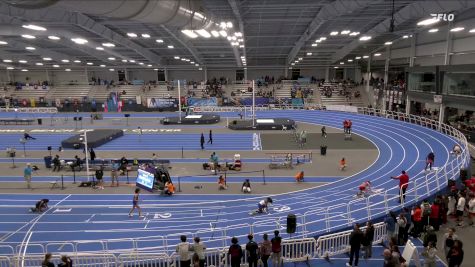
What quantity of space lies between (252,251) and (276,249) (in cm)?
74

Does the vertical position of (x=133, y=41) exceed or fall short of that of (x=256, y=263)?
it exceeds it

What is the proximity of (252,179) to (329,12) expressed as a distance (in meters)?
13.8

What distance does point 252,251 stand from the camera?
9734 millimetres

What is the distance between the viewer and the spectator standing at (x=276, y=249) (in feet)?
32.6

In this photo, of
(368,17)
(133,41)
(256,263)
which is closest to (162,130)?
(133,41)

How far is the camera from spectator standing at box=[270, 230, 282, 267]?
9945 mm

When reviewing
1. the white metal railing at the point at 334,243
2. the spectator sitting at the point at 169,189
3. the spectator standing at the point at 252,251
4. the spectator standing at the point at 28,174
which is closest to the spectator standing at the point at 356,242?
the white metal railing at the point at 334,243

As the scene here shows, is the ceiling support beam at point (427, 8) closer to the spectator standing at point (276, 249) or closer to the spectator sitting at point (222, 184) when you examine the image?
the spectator sitting at point (222, 184)

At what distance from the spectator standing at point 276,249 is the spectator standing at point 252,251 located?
0.49 m

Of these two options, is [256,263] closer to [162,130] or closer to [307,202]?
[307,202]

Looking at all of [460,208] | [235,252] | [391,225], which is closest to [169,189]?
[235,252]

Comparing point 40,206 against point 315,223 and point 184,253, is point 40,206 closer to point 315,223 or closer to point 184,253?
point 184,253

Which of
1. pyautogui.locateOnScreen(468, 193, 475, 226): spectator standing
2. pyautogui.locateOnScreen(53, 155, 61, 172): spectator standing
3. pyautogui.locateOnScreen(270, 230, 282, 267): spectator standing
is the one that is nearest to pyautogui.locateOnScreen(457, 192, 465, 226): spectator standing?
pyautogui.locateOnScreen(468, 193, 475, 226): spectator standing

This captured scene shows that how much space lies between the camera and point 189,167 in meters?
22.9
